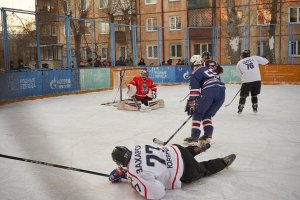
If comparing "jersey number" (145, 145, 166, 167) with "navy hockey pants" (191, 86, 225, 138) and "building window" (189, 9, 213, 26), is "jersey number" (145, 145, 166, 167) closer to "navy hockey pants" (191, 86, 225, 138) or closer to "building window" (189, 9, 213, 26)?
"navy hockey pants" (191, 86, 225, 138)

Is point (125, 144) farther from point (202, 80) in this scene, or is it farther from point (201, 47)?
point (201, 47)

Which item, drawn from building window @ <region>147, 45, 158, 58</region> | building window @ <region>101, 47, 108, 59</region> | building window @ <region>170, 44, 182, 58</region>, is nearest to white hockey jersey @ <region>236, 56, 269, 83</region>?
building window @ <region>170, 44, 182, 58</region>

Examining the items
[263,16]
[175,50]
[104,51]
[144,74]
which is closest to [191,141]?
[144,74]

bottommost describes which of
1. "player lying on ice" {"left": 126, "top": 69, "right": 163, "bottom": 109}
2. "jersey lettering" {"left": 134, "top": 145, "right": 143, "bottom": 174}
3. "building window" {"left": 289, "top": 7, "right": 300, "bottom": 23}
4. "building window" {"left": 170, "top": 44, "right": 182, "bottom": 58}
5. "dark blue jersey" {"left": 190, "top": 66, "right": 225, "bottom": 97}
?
"jersey lettering" {"left": 134, "top": 145, "right": 143, "bottom": 174}

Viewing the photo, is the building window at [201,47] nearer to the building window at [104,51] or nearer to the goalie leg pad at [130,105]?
the building window at [104,51]

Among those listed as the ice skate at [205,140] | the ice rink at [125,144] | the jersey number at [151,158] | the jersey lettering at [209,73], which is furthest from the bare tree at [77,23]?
the jersey number at [151,158]

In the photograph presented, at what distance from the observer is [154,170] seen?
9.73 ft

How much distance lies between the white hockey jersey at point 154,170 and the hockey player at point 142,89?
5.30 meters

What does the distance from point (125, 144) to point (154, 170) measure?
6.74 feet

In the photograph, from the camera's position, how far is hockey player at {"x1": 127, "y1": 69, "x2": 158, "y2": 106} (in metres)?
8.49

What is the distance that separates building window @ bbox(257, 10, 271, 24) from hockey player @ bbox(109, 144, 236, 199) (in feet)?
75.5

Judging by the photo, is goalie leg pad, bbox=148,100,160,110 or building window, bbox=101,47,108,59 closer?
goalie leg pad, bbox=148,100,160,110

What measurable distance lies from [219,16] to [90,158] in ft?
72.6

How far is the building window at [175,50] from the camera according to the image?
26.8 m
